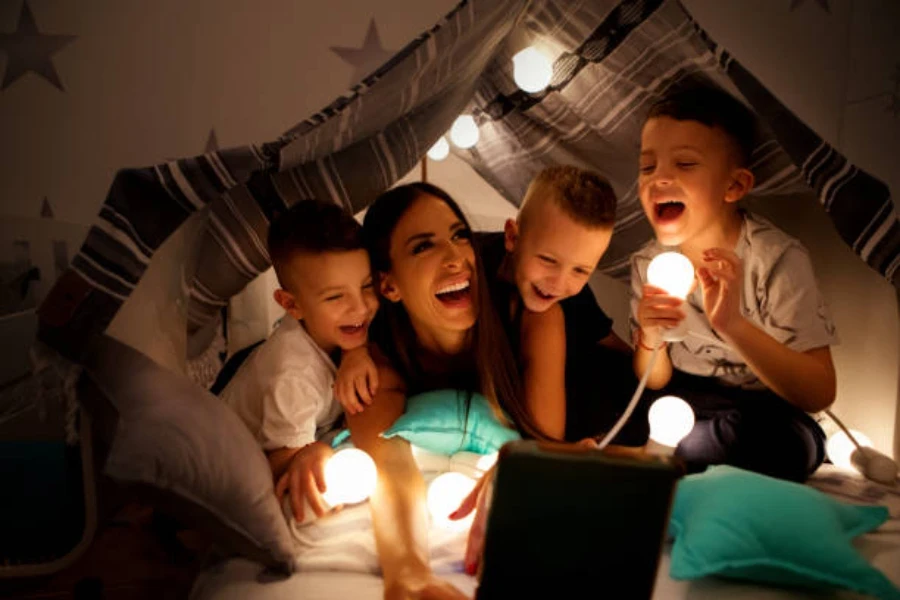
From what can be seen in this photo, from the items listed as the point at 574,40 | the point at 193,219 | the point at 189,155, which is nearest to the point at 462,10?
the point at 574,40

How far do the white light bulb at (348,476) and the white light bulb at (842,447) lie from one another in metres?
1.02

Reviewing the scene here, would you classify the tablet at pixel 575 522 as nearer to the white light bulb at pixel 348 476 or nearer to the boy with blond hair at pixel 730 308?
the white light bulb at pixel 348 476

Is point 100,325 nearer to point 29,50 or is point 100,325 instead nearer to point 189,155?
point 189,155

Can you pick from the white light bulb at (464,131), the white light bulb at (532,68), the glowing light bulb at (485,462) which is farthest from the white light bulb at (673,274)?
the white light bulb at (464,131)

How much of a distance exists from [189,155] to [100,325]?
1.07ft

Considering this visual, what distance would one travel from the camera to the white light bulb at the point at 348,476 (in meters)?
1.03

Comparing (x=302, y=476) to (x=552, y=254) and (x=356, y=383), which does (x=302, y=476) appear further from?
(x=552, y=254)

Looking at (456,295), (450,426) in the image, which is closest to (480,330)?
(456,295)

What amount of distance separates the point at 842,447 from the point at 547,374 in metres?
0.67

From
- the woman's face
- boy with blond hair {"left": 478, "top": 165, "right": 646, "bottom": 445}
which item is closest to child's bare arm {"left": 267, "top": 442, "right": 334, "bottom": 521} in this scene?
the woman's face

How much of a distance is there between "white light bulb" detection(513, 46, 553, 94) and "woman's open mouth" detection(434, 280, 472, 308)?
21.4 inches

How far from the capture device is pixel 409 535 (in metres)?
0.98

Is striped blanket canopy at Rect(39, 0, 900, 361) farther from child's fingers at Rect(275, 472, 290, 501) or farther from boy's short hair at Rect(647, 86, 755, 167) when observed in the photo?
child's fingers at Rect(275, 472, 290, 501)

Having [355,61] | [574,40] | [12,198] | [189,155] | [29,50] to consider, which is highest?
[574,40]
